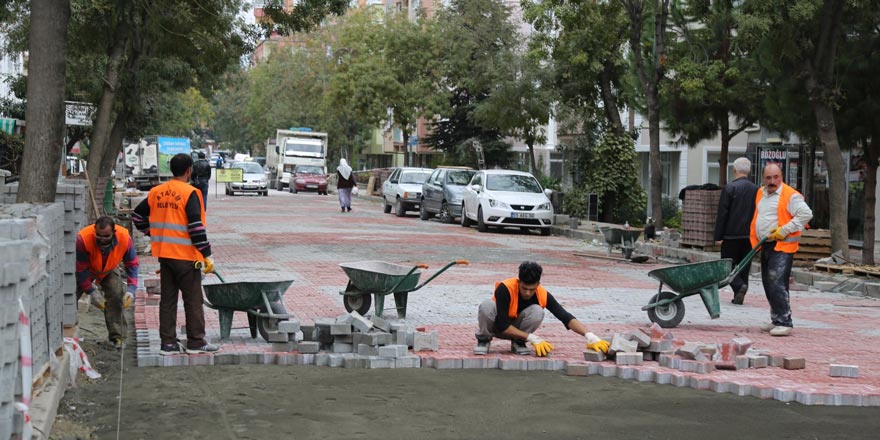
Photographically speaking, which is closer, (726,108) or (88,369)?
(88,369)

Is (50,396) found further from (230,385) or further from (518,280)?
(518,280)

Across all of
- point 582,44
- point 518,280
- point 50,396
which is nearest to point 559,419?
point 518,280

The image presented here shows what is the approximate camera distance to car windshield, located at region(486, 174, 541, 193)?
30422 mm

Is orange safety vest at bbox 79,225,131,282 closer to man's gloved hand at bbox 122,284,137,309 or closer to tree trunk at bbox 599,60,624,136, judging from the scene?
man's gloved hand at bbox 122,284,137,309

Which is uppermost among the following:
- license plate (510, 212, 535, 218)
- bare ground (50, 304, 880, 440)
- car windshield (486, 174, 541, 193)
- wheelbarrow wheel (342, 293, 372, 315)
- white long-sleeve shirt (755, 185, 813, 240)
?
car windshield (486, 174, 541, 193)

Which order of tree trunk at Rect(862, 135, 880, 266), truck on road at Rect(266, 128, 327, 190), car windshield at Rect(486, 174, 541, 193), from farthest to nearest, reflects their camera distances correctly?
1. truck on road at Rect(266, 128, 327, 190)
2. car windshield at Rect(486, 174, 541, 193)
3. tree trunk at Rect(862, 135, 880, 266)

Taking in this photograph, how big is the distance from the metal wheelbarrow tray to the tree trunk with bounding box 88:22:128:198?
9424 millimetres

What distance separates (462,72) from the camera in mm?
50469

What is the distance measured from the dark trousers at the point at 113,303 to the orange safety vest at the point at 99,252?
10 centimetres

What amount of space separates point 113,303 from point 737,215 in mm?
7527

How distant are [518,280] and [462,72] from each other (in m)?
41.5

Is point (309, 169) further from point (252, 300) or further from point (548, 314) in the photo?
point (252, 300)

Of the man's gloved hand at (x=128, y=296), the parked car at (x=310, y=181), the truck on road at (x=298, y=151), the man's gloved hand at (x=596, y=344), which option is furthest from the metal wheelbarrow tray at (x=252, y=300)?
the truck on road at (x=298, y=151)

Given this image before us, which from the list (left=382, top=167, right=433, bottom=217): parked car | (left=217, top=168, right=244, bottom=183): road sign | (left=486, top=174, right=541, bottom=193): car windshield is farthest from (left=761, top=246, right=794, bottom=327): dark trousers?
(left=217, top=168, right=244, bottom=183): road sign
